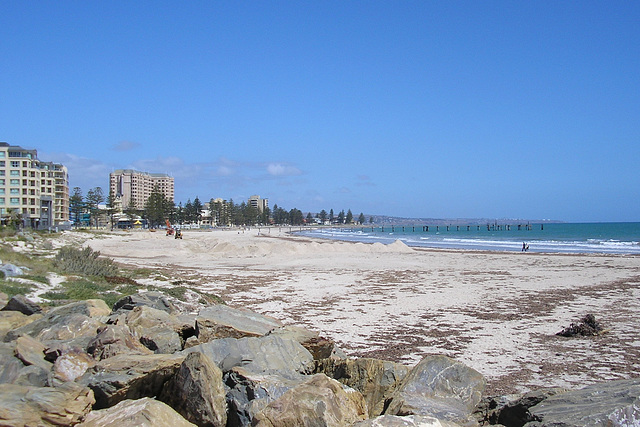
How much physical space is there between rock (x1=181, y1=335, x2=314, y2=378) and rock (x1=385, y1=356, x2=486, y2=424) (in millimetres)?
1265

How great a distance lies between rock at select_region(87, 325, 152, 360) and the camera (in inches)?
234

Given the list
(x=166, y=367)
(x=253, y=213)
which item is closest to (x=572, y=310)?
(x=166, y=367)

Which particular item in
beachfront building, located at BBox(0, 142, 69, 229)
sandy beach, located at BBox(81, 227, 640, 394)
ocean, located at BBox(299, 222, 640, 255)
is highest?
beachfront building, located at BBox(0, 142, 69, 229)

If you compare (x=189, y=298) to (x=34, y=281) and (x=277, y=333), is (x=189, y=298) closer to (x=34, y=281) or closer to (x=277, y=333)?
(x=34, y=281)

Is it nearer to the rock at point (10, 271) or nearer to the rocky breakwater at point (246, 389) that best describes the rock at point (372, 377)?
the rocky breakwater at point (246, 389)

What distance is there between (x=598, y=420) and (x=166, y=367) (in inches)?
160

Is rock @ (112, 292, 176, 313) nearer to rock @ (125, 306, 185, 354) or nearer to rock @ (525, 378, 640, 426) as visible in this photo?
rock @ (125, 306, 185, 354)

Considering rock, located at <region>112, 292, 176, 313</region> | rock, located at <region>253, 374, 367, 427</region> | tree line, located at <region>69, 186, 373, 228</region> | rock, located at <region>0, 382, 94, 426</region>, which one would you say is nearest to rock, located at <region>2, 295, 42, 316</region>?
rock, located at <region>112, 292, 176, 313</region>

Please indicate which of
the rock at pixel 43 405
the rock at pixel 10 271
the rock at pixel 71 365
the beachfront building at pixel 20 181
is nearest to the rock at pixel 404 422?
the rock at pixel 43 405

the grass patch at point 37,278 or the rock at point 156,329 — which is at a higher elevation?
the rock at point 156,329

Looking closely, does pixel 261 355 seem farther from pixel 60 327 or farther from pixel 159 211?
pixel 159 211

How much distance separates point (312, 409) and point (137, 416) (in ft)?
5.04

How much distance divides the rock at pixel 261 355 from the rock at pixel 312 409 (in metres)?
0.80

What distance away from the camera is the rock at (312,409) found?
14.3ft
